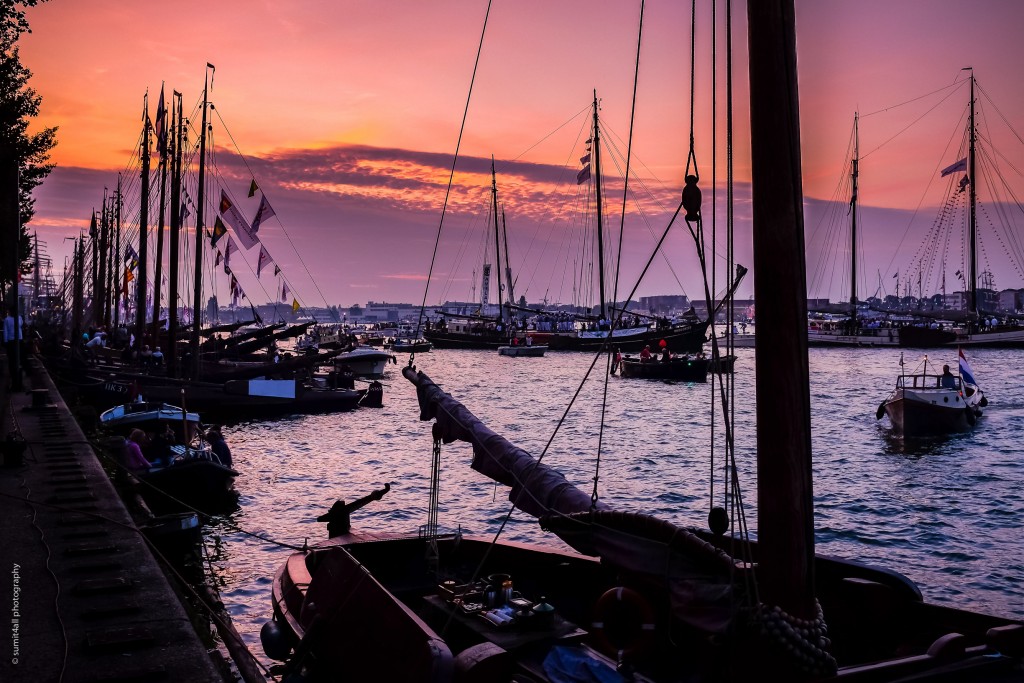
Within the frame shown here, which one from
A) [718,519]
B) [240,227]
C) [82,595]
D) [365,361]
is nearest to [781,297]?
[718,519]

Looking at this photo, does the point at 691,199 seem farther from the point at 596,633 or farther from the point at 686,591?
the point at 596,633

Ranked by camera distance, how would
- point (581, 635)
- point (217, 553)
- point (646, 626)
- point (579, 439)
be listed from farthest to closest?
point (579, 439)
point (217, 553)
point (581, 635)
point (646, 626)

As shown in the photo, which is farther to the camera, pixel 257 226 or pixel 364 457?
pixel 257 226

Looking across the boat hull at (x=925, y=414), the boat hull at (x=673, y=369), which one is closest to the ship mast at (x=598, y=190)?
the boat hull at (x=673, y=369)

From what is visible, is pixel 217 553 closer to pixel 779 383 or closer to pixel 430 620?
pixel 430 620

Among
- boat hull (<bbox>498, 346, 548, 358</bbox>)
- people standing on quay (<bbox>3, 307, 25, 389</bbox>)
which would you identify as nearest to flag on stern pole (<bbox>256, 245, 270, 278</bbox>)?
people standing on quay (<bbox>3, 307, 25, 389</bbox>)

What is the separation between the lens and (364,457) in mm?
32500

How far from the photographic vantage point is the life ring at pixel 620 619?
6887 mm

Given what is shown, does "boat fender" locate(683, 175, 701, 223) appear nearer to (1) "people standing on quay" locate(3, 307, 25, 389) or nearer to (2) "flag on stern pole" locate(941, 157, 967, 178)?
(1) "people standing on quay" locate(3, 307, 25, 389)

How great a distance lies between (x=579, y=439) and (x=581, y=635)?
3324cm

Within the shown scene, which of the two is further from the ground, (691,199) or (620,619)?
(691,199)

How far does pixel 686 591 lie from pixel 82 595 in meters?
6.84

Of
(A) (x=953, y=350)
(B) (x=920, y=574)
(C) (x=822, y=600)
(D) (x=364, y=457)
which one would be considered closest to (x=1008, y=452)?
(B) (x=920, y=574)

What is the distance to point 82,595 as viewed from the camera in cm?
830
